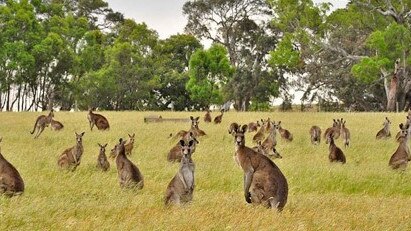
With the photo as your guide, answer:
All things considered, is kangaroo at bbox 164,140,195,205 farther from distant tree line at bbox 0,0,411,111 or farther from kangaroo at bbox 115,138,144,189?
distant tree line at bbox 0,0,411,111

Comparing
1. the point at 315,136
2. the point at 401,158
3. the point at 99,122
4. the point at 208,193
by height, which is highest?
the point at 99,122

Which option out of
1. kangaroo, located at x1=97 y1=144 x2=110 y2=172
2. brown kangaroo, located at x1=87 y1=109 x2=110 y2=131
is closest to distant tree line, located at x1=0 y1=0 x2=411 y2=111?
brown kangaroo, located at x1=87 y1=109 x2=110 y2=131

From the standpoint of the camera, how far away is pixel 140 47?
72.2m

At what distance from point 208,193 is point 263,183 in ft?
9.24

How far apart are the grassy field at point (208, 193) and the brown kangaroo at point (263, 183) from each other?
0.19 metres

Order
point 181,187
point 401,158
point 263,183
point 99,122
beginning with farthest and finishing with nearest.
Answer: point 99,122, point 401,158, point 181,187, point 263,183

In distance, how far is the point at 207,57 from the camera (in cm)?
6378

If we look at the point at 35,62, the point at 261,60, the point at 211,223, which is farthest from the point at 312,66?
the point at 211,223

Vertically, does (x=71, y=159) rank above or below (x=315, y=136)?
below

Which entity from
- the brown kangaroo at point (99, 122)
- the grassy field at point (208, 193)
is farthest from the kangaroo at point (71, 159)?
the brown kangaroo at point (99, 122)

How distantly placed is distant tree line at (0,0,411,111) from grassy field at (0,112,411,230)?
3340 cm

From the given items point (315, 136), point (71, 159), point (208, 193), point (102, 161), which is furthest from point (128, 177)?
point (315, 136)

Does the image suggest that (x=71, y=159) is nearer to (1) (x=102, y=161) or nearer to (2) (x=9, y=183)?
(1) (x=102, y=161)

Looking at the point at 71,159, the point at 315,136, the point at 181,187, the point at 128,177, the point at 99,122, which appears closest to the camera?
the point at 181,187
